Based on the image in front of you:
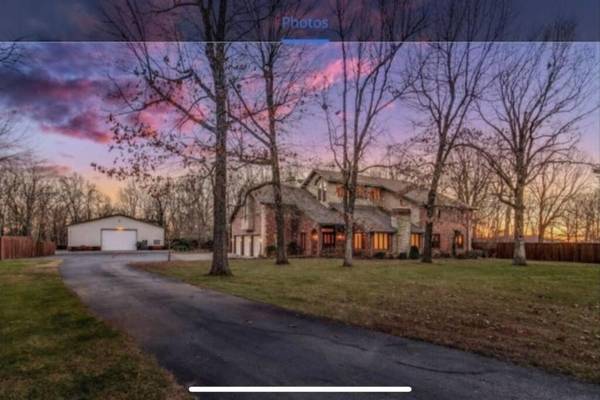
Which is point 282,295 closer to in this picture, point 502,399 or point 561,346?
point 561,346

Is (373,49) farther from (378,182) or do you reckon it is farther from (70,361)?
(378,182)

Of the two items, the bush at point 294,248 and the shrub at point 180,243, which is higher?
the shrub at point 180,243

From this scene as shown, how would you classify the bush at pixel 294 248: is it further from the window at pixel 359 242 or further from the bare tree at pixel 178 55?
the bare tree at pixel 178 55

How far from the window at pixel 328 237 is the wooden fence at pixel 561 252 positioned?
1306 centimetres

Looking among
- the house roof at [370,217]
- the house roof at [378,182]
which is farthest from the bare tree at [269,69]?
the house roof at [370,217]

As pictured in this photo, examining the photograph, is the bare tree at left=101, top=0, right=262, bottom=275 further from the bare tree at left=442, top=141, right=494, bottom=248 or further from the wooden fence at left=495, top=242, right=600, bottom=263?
the wooden fence at left=495, top=242, right=600, bottom=263

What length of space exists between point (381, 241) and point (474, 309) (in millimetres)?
20910

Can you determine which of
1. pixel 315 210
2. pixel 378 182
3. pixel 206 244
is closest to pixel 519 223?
Result: pixel 315 210

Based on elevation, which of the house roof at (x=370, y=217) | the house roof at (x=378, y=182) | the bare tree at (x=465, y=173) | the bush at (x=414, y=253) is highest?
the bare tree at (x=465, y=173)

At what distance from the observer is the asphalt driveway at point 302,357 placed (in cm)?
286

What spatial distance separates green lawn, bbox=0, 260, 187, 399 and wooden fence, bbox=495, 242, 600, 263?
89.5ft

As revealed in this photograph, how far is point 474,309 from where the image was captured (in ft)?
27.1

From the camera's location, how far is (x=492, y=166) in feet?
42.5

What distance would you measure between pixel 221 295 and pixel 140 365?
5143 millimetres
